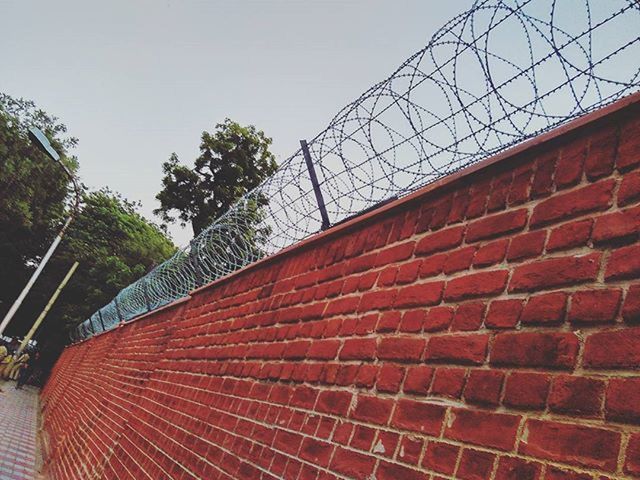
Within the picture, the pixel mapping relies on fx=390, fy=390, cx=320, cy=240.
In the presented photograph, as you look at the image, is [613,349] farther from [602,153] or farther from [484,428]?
[602,153]

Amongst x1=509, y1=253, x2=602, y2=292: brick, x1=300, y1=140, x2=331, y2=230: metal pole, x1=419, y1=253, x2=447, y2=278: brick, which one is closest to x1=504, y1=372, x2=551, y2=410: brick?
x1=509, y1=253, x2=602, y2=292: brick

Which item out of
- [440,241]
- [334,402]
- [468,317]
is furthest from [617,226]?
[334,402]

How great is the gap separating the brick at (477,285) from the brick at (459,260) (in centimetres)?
4

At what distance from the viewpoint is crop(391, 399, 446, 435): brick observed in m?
1.02

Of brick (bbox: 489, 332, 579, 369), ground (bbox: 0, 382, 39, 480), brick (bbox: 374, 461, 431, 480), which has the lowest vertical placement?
ground (bbox: 0, 382, 39, 480)

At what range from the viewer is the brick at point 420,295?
1.23 meters

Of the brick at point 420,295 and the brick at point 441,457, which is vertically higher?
the brick at point 420,295

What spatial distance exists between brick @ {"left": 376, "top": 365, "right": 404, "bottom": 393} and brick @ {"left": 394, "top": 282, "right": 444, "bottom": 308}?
0.70 ft

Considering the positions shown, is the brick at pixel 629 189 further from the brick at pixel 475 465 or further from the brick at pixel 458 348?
the brick at pixel 475 465

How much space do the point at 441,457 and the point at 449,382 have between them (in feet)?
0.59

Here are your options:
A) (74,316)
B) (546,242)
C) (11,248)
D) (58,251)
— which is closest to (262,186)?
(546,242)

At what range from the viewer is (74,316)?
2062 centimetres

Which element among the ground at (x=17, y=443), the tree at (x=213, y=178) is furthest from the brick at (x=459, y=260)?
the tree at (x=213, y=178)

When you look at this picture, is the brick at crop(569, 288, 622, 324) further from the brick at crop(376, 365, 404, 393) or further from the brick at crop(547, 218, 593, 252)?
the brick at crop(376, 365, 404, 393)
